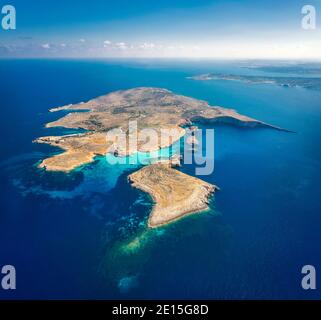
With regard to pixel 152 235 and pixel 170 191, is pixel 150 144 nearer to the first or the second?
pixel 170 191

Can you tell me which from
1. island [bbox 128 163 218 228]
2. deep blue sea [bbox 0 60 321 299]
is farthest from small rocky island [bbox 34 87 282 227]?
deep blue sea [bbox 0 60 321 299]

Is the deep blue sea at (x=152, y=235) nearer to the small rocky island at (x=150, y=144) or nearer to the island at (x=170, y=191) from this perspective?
the island at (x=170, y=191)

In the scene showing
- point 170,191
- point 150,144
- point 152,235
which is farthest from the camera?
point 150,144

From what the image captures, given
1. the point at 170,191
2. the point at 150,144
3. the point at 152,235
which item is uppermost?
the point at 150,144

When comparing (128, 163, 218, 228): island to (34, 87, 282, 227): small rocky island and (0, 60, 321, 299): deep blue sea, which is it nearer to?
(34, 87, 282, 227): small rocky island

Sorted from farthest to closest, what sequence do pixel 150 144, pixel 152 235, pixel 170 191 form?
pixel 150 144, pixel 170 191, pixel 152 235

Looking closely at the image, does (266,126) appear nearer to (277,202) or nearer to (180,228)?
(277,202)

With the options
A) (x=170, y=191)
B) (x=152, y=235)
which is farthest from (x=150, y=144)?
(x=152, y=235)

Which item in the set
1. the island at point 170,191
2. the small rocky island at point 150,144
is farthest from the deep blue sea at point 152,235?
the small rocky island at point 150,144
